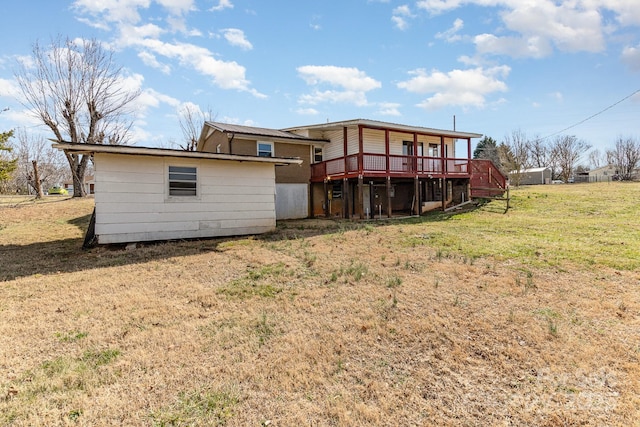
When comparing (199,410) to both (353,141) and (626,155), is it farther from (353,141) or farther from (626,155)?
(626,155)

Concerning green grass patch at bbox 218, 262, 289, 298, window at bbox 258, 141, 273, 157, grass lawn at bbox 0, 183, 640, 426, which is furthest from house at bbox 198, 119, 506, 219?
green grass patch at bbox 218, 262, 289, 298

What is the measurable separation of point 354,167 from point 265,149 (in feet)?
16.1

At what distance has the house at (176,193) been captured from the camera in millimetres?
9234

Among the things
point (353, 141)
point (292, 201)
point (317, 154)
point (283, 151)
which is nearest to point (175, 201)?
point (292, 201)

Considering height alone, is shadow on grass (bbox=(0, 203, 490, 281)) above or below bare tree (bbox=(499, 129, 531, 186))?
below

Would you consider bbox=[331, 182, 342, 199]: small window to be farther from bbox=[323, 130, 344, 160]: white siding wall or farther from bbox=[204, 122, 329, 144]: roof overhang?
bbox=[204, 122, 329, 144]: roof overhang

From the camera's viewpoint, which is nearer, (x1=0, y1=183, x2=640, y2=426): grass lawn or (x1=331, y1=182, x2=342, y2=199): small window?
(x1=0, y1=183, x2=640, y2=426): grass lawn

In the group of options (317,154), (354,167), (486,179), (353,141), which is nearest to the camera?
(354,167)

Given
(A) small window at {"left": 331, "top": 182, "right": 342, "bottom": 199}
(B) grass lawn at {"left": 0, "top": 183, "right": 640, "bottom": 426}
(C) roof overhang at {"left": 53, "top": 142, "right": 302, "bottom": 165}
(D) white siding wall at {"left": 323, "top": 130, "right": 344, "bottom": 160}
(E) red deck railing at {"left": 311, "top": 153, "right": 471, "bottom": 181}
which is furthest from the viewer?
(A) small window at {"left": 331, "top": 182, "right": 342, "bottom": 199}

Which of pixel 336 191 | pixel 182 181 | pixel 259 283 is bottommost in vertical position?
pixel 259 283

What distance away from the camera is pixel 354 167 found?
15.2 metres

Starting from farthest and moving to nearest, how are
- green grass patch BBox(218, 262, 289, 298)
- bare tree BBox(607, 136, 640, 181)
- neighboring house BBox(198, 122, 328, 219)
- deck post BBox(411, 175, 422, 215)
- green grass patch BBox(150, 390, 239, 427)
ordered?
bare tree BBox(607, 136, 640, 181), deck post BBox(411, 175, 422, 215), neighboring house BBox(198, 122, 328, 219), green grass patch BBox(218, 262, 289, 298), green grass patch BBox(150, 390, 239, 427)

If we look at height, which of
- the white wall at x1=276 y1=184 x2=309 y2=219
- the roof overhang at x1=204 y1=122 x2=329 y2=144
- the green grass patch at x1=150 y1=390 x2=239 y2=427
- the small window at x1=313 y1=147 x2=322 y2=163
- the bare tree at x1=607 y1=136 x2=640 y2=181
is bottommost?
the green grass patch at x1=150 y1=390 x2=239 y2=427

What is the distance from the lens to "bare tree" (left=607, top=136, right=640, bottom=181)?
5497cm
